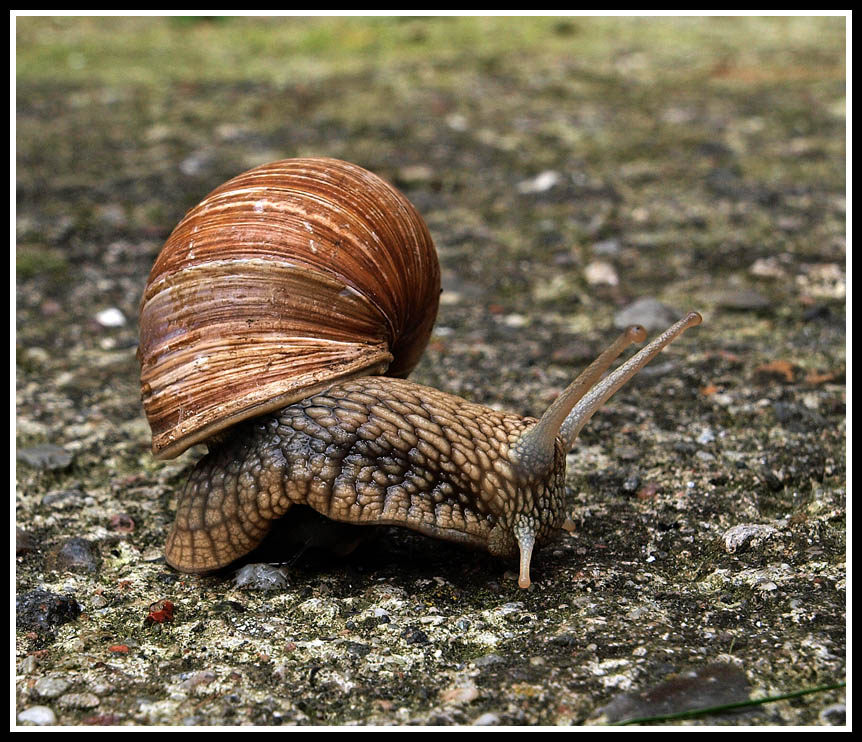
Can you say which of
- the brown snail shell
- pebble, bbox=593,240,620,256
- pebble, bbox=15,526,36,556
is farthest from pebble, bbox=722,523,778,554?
pebble, bbox=593,240,620,256

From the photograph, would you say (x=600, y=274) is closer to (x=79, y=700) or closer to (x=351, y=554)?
(x=351, y=554)

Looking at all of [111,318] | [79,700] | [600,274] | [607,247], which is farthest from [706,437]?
[111,318]

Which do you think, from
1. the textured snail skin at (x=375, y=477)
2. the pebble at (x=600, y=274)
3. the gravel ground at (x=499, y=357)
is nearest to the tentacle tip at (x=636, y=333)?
the textured snail skin at (x=375, y=477)

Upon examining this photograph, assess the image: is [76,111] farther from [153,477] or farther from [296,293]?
[296,293]

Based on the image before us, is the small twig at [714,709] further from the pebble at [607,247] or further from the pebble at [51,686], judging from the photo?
the pebble at [607,247]

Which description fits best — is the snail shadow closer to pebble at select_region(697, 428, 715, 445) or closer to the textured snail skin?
the textured snail skin

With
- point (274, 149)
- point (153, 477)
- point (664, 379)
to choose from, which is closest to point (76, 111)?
point (274, 149)
